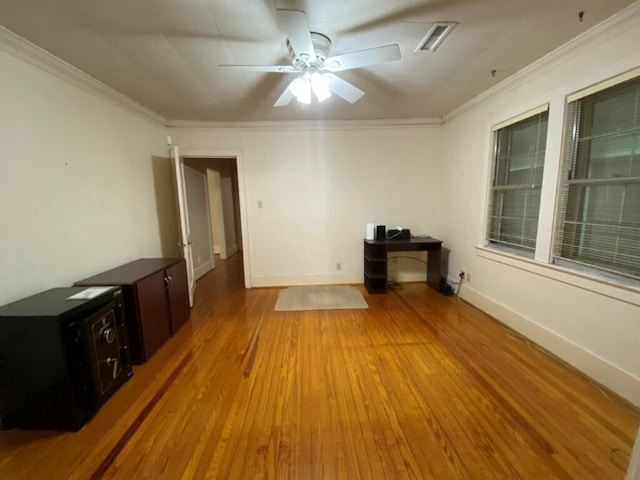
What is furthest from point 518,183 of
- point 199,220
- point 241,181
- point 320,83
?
point 199,220

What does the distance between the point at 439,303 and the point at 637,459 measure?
2.61 metres

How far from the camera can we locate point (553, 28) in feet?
5.82

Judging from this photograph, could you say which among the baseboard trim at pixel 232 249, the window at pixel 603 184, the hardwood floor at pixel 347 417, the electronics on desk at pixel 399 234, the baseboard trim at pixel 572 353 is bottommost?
the hardwood floor at pixel 347 417

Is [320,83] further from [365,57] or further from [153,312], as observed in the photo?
[153,312]

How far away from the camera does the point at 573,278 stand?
1988 mm

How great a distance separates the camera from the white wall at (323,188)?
3.79 m

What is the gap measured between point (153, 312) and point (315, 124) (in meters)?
3.12

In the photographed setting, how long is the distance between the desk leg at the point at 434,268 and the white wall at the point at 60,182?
3.85 m

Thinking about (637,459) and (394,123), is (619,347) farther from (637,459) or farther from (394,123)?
(394,123)

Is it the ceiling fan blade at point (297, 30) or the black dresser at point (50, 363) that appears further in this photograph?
the black dresser at point (50, 363)

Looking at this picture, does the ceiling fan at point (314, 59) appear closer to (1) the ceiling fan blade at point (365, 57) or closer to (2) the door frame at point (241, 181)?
(1) the ceiling fan blade at point (365, 57)

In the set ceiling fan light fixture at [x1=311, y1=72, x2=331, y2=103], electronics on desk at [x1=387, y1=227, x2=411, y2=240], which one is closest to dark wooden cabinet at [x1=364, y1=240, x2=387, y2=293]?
electronics on desk at [x1=387, y1=227, x2=411, y2=240]

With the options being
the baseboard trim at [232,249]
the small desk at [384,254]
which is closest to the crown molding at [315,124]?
the small desk at [384,254]

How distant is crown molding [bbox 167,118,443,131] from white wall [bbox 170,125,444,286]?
0.10 ft
